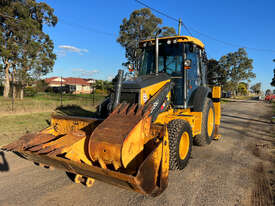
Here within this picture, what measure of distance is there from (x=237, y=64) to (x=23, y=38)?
39490mm

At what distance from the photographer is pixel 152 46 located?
5.65 metres

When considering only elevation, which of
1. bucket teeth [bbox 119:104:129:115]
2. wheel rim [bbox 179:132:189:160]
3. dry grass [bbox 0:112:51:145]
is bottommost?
dry grass [bbox 0:112:51:145]

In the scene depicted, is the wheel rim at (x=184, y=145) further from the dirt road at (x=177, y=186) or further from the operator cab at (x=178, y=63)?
the operator cab at (x=178, y=63)

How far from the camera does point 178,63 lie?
5.28 metres

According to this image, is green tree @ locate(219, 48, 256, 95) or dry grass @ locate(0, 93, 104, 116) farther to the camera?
green tree @ locate(219, 48, 256, 95)

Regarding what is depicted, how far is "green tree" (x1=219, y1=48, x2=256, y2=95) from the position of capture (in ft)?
140

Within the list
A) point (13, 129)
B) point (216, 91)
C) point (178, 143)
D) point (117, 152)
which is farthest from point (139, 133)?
point (13, 129)

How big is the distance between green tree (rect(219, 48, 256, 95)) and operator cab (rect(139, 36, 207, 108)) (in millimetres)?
41087

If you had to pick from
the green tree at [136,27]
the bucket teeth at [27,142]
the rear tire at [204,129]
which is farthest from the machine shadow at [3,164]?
the green tree at [136,27]

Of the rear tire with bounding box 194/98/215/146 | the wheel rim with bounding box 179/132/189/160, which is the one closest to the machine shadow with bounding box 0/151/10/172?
the wheel rim with bounding box 179/132/189/160

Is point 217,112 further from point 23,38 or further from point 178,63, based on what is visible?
point 23,38

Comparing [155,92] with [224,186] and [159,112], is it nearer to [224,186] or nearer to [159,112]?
[159,112]

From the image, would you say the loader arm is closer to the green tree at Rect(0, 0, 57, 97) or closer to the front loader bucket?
the front loader bucket

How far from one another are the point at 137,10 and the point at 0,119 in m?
23.4
